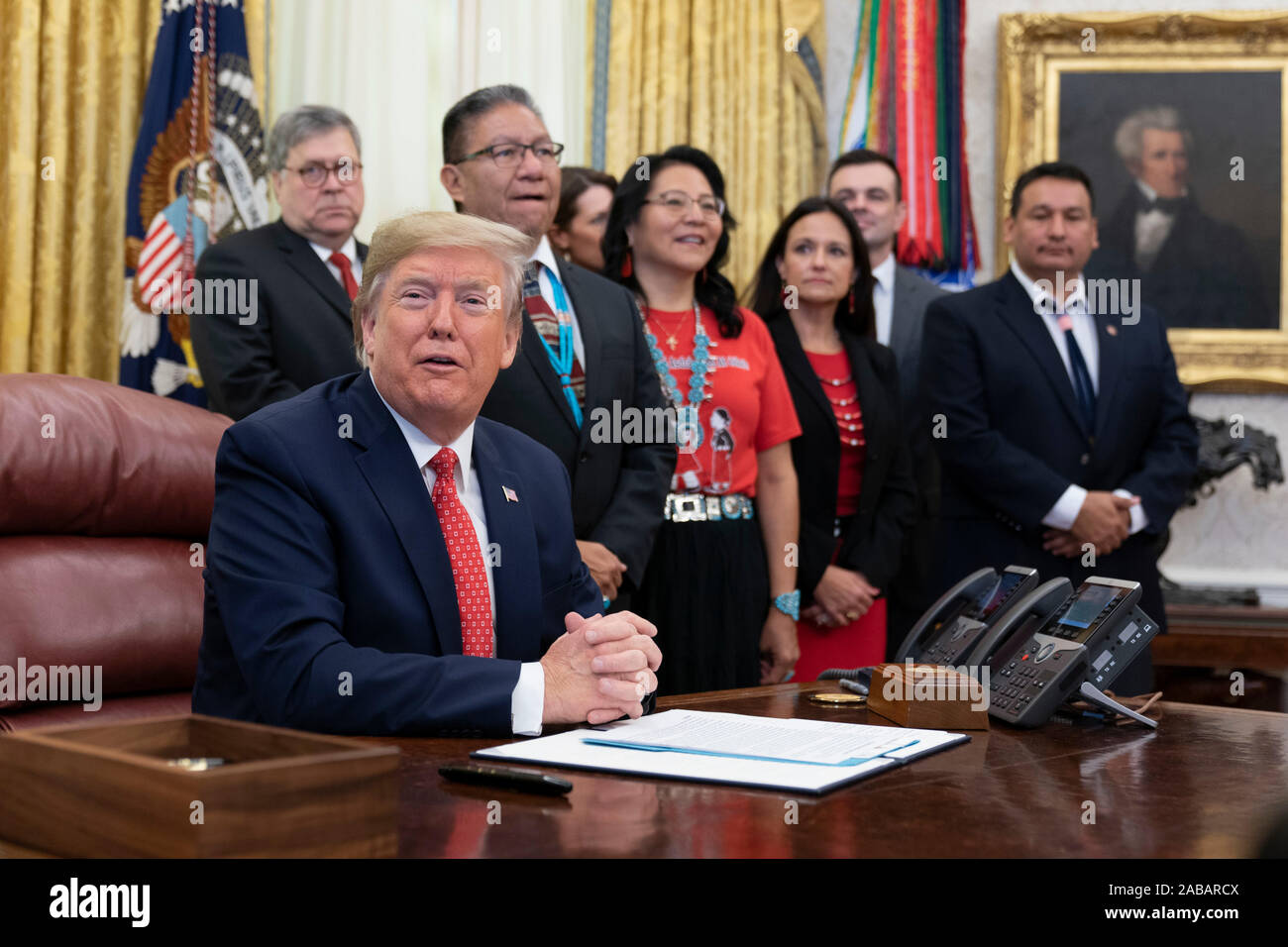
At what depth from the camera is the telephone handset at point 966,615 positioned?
210 centimetres

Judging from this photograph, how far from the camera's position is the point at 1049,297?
3883 millimetres

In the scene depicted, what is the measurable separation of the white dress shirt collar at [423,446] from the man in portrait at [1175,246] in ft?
13.6

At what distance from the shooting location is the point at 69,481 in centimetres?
220

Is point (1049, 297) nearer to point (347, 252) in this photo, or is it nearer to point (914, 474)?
point (914, 474)

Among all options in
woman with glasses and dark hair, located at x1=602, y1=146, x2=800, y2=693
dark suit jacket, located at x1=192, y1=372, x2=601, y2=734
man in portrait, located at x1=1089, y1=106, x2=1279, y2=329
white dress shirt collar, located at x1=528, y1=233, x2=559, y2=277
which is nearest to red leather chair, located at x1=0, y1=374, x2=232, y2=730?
dark suit jacket, located at x1=192, y1=372, x2=601, y2=734

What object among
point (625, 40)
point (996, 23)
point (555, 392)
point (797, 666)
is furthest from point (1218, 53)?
point (555, 392)

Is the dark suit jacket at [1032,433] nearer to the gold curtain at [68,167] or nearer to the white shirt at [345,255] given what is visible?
the white shirt at [345,255]

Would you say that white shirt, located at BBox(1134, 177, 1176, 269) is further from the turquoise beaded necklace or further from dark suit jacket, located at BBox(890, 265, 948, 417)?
the turquoise beaded necklace

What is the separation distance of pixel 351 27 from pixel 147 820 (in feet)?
14.2

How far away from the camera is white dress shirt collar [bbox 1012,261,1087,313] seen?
3.87 meters

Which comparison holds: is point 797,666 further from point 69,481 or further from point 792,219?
point 69,481

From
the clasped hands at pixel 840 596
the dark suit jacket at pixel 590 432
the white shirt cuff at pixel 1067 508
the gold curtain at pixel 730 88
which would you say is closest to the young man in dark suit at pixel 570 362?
the dark suit jacket at pixel 590 432

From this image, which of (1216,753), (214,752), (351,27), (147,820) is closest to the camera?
(147,820)

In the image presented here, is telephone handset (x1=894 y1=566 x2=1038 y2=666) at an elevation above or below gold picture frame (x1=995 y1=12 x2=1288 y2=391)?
below
